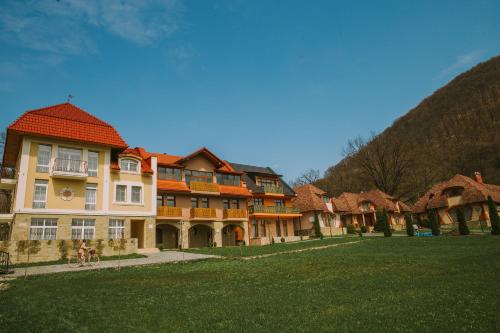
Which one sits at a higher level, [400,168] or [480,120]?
[480,120]

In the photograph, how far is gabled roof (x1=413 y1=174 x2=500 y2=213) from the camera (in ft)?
150

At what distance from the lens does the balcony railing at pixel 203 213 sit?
1344 inches

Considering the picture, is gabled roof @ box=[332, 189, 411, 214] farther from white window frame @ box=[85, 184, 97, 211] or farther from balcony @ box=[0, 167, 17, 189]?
balcony @ box=[0, 167, 17, 189]

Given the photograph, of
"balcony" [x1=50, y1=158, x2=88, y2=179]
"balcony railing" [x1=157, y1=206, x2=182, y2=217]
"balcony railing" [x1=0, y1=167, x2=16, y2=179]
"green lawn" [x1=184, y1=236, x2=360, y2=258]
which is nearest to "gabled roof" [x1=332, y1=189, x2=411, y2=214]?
"green lawn" [x1=184, y1=236, x2=360, y2=258]

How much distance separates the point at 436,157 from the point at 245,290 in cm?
7425

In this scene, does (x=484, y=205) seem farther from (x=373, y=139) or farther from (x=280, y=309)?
(x=280, y=309)

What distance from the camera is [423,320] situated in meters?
6.66

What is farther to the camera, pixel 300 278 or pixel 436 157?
pixel 436 157

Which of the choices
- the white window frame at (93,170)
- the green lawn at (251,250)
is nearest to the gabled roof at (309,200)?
the green lawn at (251,250)

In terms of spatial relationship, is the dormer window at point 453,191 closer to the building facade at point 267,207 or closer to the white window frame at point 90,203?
the building facade at point 267,207

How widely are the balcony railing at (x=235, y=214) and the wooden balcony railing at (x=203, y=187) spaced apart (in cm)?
271

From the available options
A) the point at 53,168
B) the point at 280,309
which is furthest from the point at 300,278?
the point at 53,168

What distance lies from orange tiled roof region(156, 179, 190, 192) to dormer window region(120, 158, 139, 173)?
9.57 feet

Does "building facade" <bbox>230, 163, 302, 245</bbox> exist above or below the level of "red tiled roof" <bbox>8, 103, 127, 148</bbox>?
below
